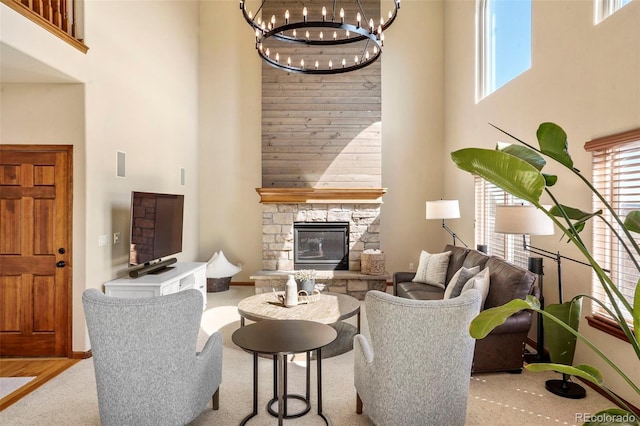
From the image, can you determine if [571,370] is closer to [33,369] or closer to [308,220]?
[33,369]

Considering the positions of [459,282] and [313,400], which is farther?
[459,282]

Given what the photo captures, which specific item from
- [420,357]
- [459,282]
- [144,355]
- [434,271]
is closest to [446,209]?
[434,271]

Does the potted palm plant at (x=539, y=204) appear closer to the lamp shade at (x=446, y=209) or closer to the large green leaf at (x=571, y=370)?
the large green leaf at (x=571, y=370)

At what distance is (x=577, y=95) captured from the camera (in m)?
3.27

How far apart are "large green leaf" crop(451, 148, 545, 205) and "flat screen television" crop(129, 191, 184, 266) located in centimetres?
367

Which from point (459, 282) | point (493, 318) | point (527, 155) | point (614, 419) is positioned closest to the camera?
point (614, 419)

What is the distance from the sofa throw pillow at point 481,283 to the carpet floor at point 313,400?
0.71 meters

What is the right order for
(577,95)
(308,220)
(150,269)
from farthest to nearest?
(308,220) → (150,269) → (577,95)

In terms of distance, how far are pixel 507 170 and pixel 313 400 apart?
227 centimetres

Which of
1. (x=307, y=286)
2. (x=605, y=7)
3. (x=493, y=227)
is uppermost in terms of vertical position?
(x=605, y=7)

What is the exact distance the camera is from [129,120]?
434 centimetres

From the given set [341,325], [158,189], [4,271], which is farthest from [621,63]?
[4,271]

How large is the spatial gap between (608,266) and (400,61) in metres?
4.89

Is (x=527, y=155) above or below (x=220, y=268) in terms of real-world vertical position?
above
